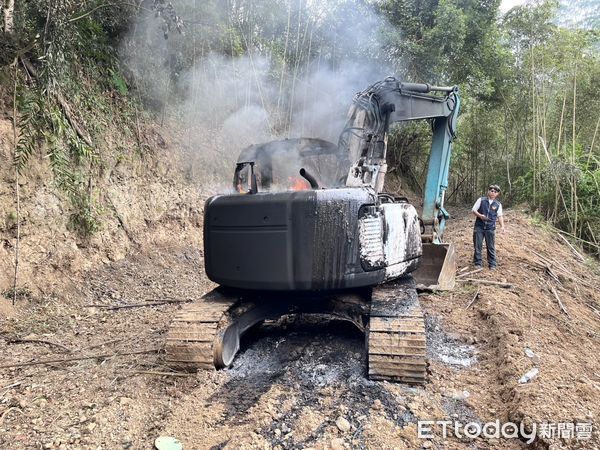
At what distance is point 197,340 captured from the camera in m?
3.13

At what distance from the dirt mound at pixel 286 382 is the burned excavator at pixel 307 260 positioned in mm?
238

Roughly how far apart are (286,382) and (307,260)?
32.6 inches

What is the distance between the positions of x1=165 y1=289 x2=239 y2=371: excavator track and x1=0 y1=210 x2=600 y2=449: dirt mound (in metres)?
0.10

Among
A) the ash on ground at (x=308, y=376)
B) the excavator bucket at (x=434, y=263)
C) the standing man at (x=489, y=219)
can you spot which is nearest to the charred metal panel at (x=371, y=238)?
the ash on ground at (x=308, y=376)

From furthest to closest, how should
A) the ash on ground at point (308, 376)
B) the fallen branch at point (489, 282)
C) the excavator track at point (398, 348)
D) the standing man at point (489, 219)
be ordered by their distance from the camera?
the standing man at point (489, 219)
the fallen branch at point (489, 282)
the excavator track at point (398, 348)
the ash on ground at point (308, 376)

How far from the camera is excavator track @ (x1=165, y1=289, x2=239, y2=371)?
312cm

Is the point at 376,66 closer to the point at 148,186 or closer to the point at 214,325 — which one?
the point at 148,186

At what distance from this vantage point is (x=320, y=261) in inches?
124

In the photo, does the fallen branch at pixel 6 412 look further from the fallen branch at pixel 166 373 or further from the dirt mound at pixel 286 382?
the fallen branch at pixel 166 373

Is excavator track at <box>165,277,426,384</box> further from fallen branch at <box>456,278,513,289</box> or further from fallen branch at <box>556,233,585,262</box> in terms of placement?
fallen branch at <box>556,233,585,262</box>

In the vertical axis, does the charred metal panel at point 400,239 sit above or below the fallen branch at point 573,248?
above

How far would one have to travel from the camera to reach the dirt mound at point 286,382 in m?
2.52

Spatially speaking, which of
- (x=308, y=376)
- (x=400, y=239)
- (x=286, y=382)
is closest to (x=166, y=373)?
(x=286, y=382)

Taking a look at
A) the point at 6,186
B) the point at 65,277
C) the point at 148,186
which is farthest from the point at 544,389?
the point at 148,186
